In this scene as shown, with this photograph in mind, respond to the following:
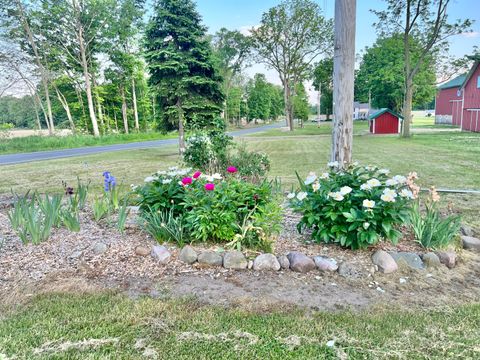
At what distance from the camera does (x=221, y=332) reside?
1.83 m

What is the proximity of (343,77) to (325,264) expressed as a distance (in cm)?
226

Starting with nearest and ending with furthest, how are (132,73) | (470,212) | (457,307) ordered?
(457,307)
(470,212)
(132,73)

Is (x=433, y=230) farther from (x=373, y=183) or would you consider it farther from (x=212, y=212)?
(x=212, y=212)

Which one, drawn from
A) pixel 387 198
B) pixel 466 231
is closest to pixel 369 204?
pixel 387 198

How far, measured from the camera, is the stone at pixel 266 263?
2574 millimetres

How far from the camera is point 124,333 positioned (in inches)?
71.6

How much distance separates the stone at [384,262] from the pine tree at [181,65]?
826cm

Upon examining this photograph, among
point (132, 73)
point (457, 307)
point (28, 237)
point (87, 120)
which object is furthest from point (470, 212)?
point (87, 120)

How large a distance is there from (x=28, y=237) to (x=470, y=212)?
16.8 feet

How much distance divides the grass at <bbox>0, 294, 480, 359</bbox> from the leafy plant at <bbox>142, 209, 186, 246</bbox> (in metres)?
0.84

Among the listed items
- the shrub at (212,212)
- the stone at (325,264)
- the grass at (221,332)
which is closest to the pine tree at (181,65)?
the shrub at (212,212)

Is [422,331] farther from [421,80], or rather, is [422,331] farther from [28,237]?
[421,80]

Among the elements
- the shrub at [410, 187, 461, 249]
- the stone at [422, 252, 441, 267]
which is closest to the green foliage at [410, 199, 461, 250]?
the shrub at [410, 187, 461, 249]

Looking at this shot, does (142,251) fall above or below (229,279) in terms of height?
above
